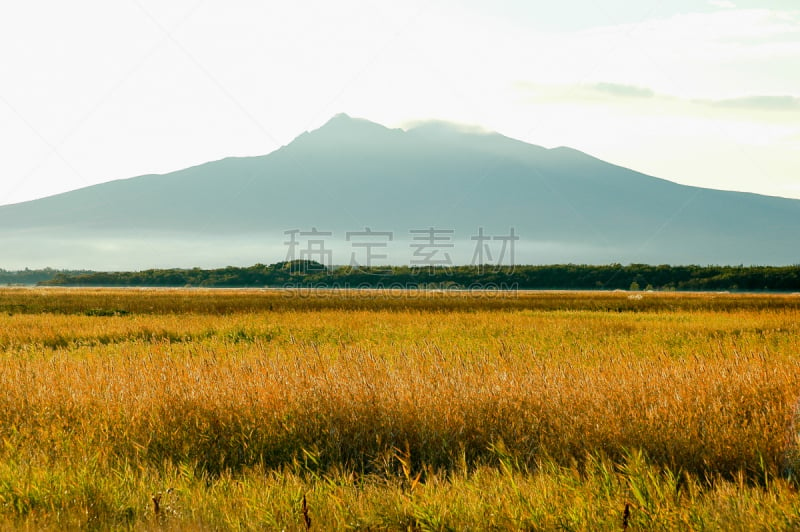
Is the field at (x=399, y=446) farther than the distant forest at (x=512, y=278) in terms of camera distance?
No

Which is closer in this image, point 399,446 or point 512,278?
point 399,446

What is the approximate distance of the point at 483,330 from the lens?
2277 centimetres

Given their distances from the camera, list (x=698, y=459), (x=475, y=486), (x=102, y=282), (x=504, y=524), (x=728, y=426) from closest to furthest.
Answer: (x=504, y=524) → (x=475, y=486) → (x=698, y=459) → (x=728, y=426) → (x=102, y=282)

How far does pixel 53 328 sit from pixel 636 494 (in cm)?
2325

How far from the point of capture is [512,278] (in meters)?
125

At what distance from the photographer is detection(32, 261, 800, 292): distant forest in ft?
351

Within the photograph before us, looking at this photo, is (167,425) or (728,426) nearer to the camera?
(728,426)

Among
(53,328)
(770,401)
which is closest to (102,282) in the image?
(53,328)

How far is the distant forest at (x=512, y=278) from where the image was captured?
4210 inches

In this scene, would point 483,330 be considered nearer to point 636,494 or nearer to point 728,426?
point 728,426

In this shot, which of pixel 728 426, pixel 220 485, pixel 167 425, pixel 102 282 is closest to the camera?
pixel 220 485

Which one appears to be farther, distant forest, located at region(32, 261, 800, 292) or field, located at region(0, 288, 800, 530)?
distant forest, located at region(32, 261, 800, 292)

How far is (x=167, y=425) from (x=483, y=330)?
52.5ft

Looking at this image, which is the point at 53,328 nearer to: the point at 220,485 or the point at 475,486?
the point at 220,485
